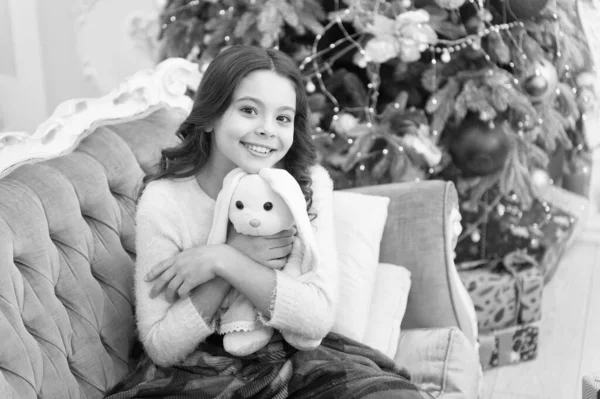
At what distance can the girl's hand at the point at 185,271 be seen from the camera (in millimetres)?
1321

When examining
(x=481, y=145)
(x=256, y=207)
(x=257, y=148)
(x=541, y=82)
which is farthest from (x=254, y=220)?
(x=541, y=82)

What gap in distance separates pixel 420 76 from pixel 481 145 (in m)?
0.33

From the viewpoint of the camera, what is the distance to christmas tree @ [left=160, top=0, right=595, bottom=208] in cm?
252

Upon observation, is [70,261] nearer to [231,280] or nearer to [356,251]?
[231,280]

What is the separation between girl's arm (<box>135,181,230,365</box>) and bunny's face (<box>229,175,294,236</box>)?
12cm

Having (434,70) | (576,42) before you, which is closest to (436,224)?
(434,70)

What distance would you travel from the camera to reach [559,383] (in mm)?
2475

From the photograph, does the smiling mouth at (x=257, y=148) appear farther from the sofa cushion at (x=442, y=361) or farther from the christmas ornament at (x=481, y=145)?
the christmas ornament at (x=481, y=145)

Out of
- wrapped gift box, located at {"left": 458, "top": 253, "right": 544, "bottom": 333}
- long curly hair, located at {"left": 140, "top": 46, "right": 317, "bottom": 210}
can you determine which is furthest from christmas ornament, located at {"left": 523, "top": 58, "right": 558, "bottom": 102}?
long curly hair, located at {"left": 140, "top": 46, "right": 317, "bottom": 210}

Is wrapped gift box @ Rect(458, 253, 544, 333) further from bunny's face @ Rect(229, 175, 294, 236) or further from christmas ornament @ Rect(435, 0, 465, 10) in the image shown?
bunny's face @ Rect(229, 175, 294, 236)

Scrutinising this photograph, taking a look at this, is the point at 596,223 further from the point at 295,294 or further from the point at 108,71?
the point at 295,294

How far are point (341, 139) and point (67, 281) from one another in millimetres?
1407

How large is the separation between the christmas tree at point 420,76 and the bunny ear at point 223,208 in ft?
3.87

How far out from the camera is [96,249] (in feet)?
4.97
